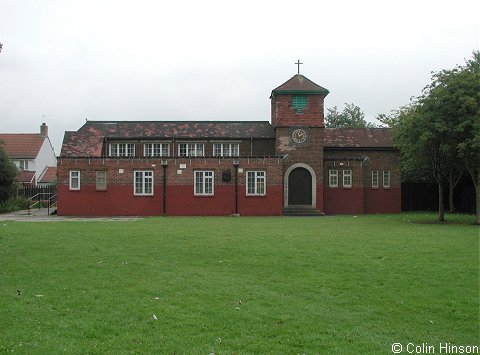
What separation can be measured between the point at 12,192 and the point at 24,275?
3346 centimetres

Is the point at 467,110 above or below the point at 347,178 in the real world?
above

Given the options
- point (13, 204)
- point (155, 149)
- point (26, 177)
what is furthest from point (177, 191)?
point (26, 177)

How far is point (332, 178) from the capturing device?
37750 millimetres

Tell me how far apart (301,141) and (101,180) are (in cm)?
1338

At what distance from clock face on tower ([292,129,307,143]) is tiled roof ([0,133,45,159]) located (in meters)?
34.2

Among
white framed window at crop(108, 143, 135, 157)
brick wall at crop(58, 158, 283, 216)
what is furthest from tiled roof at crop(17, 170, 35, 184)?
brick wall at crop(58, 158, 283, 216)

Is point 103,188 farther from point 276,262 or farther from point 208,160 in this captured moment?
point 276,262

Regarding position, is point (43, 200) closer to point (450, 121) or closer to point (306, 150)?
point (306, 150)

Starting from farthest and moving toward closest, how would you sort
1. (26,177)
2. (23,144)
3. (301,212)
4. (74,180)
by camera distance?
(23,144) < (26,177) < (301,212) < (74,180)

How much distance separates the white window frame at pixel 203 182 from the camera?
3462 cm

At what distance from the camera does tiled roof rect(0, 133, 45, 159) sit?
5900 cm

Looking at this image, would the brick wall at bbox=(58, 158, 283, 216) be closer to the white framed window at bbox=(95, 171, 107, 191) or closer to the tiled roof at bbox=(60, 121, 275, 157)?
the white framed window at bbox=(95, 171, 107, 191)

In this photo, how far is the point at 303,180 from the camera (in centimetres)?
3644

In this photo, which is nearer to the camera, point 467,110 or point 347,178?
point 467,110
